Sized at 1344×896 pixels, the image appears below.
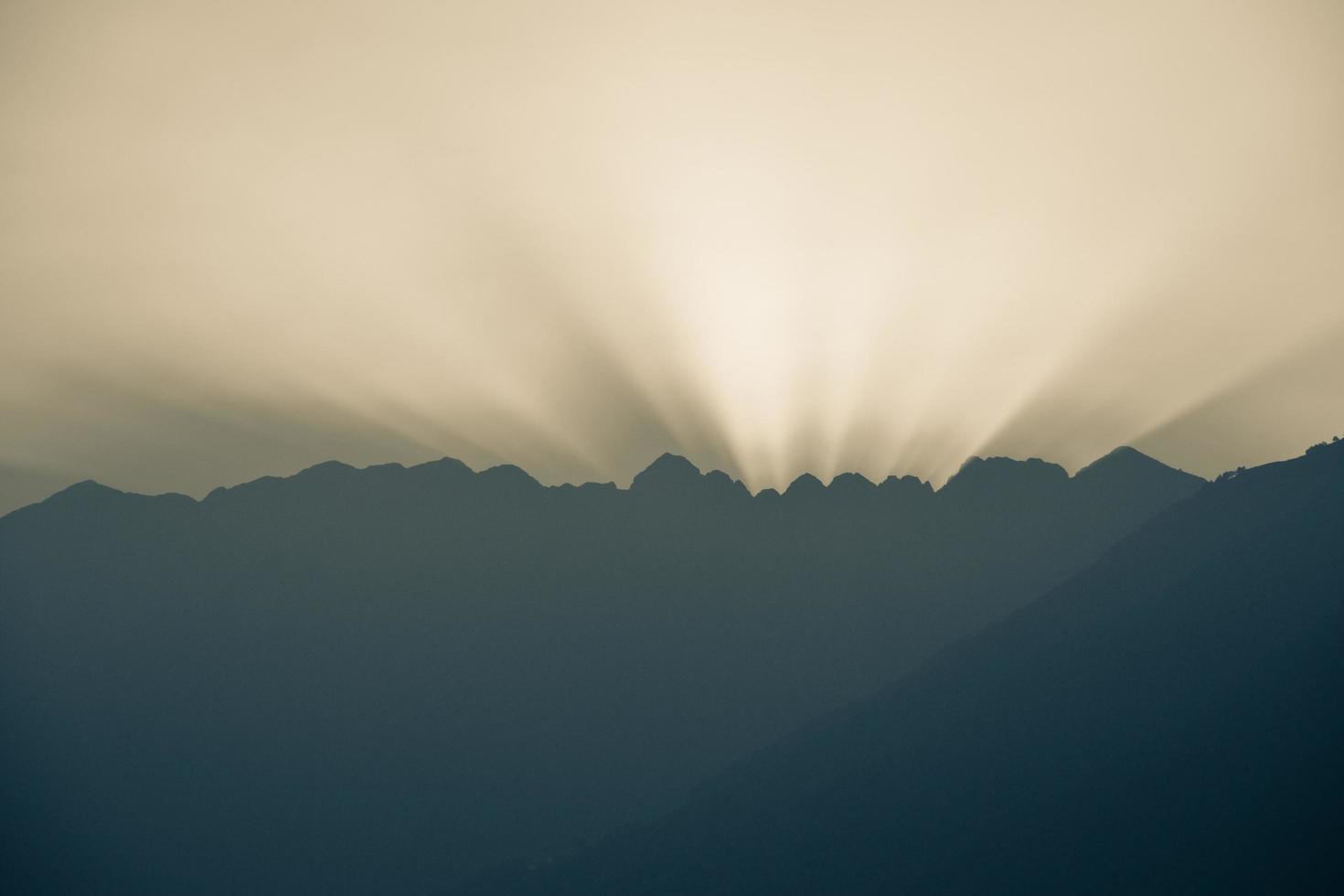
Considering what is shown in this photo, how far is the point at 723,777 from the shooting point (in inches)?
4806

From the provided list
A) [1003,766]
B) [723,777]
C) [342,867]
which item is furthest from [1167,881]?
[342,867]

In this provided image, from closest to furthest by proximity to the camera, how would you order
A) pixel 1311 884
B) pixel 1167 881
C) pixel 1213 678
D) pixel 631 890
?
pixel 1311 884 < pixel 1167 881 < pixel 1213 678 < pixel 631 890

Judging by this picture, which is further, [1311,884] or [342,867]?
[342,867]

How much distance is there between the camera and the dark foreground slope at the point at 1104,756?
74.2 metres

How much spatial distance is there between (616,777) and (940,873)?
394 ft

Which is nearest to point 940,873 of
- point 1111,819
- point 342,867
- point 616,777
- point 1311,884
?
point 1111,819

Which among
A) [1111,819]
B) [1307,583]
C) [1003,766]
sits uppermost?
[1307,583]

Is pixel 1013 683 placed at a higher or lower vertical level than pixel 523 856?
lower

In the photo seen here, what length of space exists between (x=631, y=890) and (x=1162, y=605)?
63555 millimetres

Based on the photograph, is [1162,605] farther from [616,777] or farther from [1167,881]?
[616,777]

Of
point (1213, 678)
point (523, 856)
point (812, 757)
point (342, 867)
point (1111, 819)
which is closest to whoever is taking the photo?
point (1111, 819)

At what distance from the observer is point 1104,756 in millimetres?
88562

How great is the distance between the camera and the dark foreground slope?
7425cm

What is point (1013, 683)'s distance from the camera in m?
109
